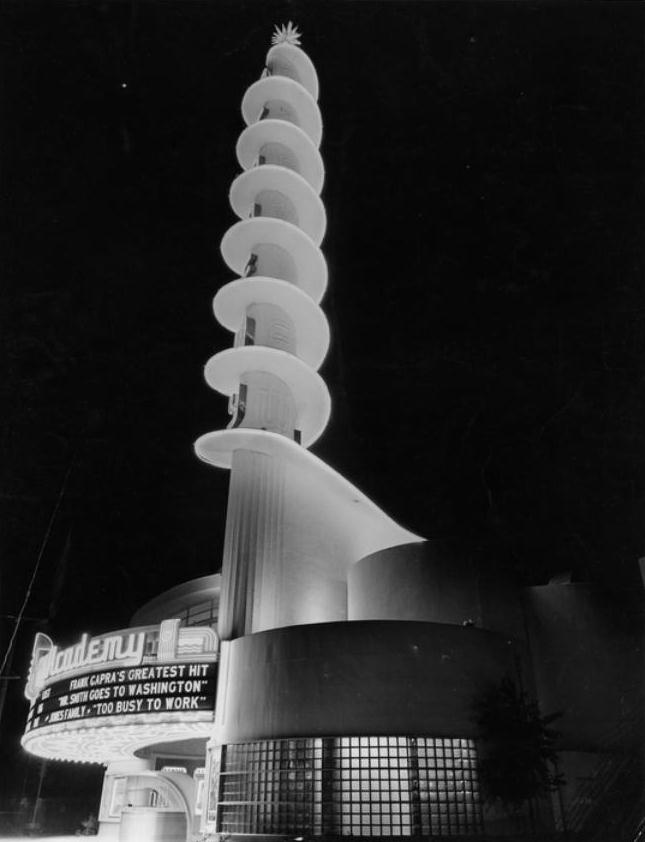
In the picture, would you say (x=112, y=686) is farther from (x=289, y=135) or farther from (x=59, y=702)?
(x=289, y=135)

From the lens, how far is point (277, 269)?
105 feet

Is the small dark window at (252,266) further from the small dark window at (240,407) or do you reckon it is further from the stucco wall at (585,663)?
the stucco wall at (585,663)

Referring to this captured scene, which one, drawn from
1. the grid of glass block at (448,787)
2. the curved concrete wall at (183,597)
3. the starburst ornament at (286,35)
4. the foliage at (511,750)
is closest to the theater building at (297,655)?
the grid of glass block at (448,787)

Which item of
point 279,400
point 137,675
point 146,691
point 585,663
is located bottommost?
point 146,691

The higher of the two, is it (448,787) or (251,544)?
(251,544)

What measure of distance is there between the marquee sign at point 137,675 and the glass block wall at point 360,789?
3398 mm

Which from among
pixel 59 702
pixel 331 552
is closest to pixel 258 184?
pixel 331 552

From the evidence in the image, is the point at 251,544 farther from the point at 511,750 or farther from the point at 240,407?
the point at 511,750

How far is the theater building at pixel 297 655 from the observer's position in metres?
17.6

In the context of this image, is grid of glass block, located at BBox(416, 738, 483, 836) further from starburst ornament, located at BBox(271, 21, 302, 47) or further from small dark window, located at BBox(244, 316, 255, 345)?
starburst ornament, located at BBox(271, 21, 302, 47)

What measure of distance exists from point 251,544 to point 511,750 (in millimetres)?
10755

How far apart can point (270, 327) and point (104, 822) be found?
1002 inches

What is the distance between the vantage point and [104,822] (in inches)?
1264

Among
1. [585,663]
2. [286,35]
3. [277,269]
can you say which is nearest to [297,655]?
[585,663]
